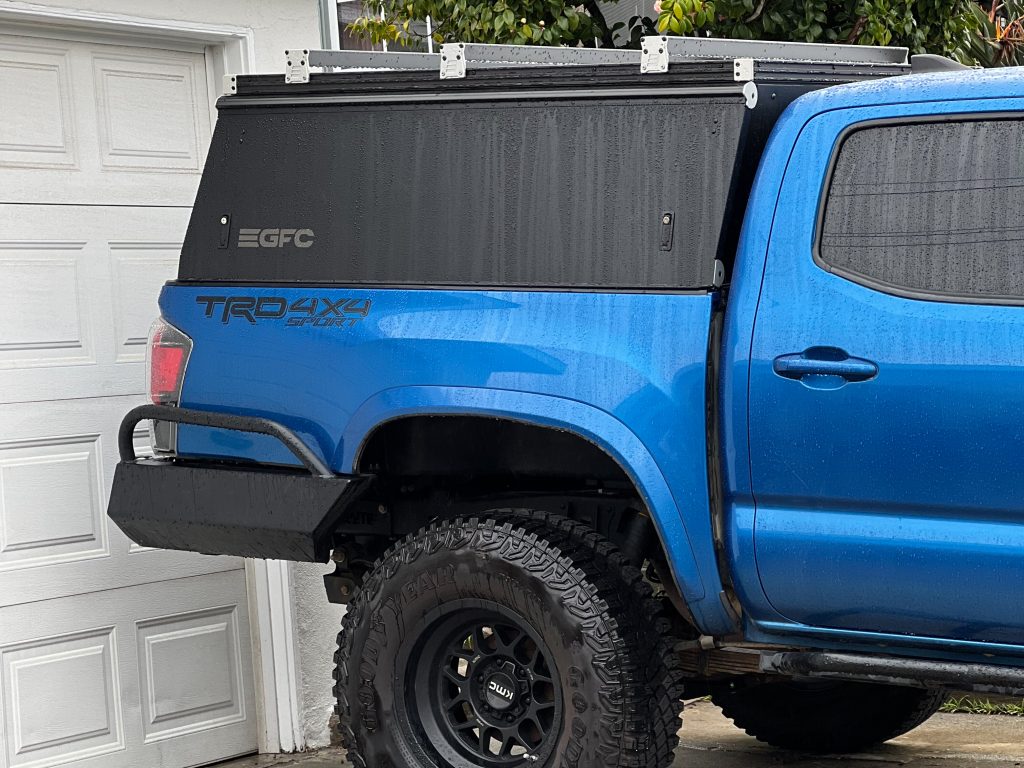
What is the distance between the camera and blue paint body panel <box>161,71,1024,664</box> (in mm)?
3594

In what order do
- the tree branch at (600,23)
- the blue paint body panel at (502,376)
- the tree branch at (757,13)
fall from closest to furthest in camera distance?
1. the blue paint body panel at (502,376)
2. the tree branch at (757,13)
3. the tree branch at (600,23)

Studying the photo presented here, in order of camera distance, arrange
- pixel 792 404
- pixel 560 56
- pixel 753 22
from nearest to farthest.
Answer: pixel 792 404, pixel 560 56, pixel 753 22

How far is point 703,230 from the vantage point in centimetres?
394

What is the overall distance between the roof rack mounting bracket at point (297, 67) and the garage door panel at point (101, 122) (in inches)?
55.2

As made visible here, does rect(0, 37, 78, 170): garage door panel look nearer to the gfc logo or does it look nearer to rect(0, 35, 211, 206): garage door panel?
rect(0, 35, 211, 206): garage door panel

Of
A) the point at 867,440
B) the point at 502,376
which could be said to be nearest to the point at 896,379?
the point at 867,440

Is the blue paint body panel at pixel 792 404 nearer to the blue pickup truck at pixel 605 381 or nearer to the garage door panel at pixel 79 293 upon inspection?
the blue pickup truck at pixel 605 381

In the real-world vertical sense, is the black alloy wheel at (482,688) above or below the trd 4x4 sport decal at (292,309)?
below

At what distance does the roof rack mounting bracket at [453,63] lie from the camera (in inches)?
173

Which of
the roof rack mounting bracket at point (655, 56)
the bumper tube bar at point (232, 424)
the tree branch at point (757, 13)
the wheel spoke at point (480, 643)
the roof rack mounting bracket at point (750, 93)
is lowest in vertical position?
the wheel spoke at point (480, 643)

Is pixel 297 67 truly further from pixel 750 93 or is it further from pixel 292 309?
pixel 750 93

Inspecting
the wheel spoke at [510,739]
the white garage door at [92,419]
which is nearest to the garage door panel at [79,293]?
the white garage door at [92,419]

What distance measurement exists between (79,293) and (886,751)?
356 centimetres

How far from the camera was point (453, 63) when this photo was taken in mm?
4414
